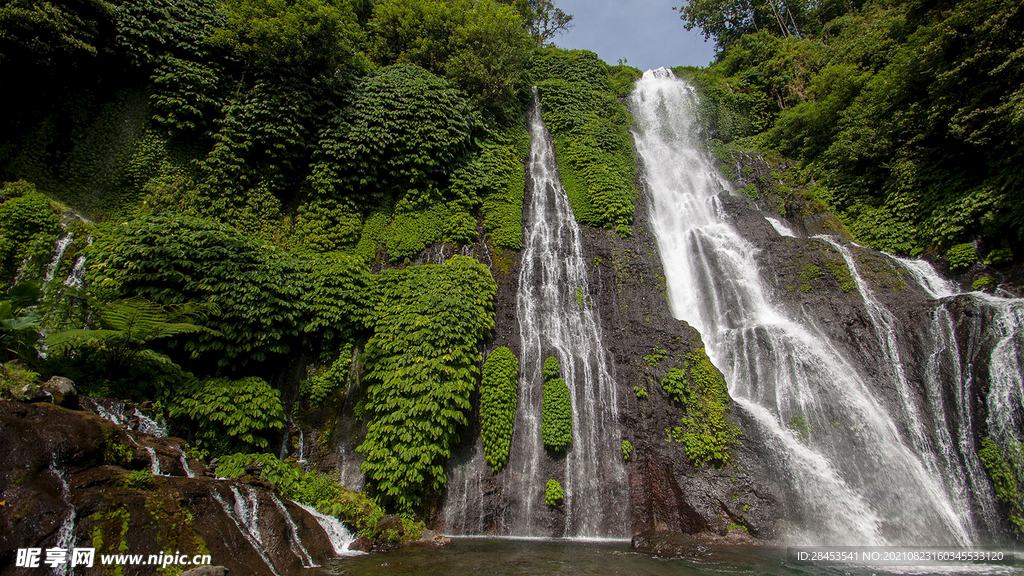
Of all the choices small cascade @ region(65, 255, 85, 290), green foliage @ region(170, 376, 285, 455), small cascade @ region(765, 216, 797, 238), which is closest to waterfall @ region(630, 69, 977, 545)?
small cascade @ region(765, 216, 797, 238)

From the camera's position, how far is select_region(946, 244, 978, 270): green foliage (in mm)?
11578

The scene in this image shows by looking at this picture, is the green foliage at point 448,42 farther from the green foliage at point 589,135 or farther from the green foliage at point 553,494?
the green foliage at point 553,494

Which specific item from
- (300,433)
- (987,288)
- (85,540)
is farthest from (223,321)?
(987,288)

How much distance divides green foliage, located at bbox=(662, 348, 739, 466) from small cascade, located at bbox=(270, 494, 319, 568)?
822 centimetres

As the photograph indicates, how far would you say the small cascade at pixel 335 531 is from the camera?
7453 mm

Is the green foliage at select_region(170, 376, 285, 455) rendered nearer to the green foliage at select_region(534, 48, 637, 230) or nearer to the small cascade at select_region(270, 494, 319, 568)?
the small cascade at select_region(270, 494, 319, 568)

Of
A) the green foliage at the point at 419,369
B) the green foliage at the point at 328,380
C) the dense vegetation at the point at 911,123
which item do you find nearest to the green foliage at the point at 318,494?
the green foliage at the point at 419,369

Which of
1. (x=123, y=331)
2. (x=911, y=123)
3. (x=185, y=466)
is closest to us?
(x=185, y=466)

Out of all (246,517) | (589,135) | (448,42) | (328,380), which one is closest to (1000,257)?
(589,135)

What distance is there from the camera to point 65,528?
4.26 metres

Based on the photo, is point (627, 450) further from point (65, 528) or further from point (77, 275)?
point (77, 275)

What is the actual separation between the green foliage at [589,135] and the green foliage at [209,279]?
34.6 feet

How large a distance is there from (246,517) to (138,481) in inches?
61.5

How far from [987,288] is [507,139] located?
1637 cm
